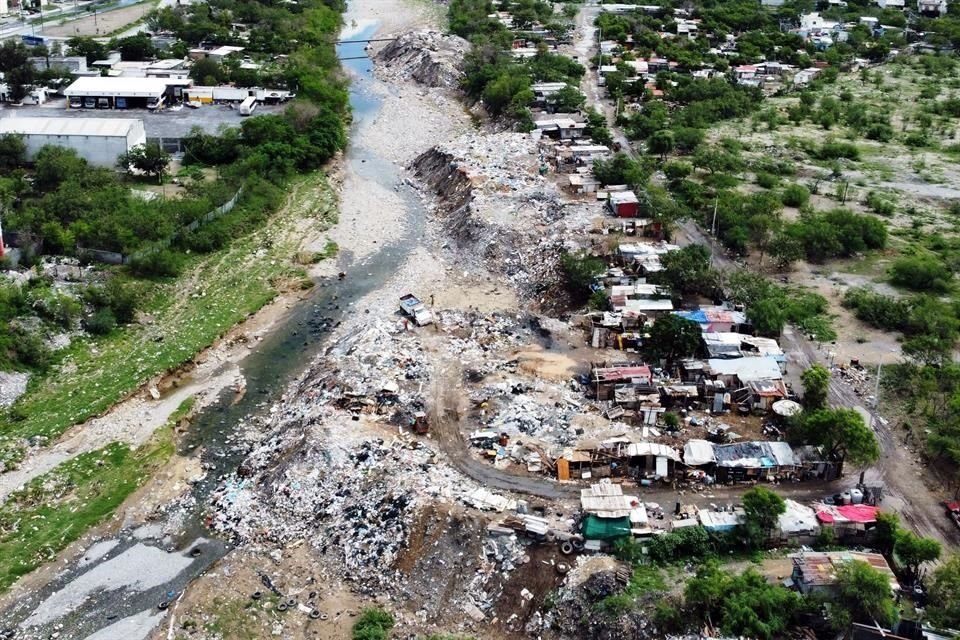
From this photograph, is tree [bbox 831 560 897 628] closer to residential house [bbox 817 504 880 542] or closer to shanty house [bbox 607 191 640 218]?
residential house [bbox 817 504 880 542]

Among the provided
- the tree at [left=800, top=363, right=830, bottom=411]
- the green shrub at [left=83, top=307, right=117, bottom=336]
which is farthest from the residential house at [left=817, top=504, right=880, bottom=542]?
the green shrub at [left=83, top=307, right=117, bottom=336]

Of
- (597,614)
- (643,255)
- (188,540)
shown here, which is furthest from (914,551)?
(188,540)

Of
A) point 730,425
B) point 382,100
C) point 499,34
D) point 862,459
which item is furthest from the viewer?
point 499,34

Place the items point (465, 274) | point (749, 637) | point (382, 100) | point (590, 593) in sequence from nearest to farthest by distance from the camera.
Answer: point (749, 637) → point (590, 593) → point (465, 274) → point (382, 100)

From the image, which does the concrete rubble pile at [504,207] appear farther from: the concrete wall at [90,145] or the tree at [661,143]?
the concrete wall at [90,145]

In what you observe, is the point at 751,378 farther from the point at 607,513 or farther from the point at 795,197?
the point at 795,197

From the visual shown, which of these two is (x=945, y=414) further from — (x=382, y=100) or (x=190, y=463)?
(x=382, y=100)

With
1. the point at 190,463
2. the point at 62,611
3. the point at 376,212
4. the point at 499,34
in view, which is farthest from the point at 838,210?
the point at 499,34
